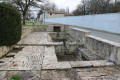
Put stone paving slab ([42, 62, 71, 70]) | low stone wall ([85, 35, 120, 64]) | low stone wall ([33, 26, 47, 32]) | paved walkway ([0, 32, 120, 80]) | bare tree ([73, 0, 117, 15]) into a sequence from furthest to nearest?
1. bare tree ([73, 0, 117, 15])
2. low stone wall ([33, 26, 47, 32])
3. low stone wall ([85, 35, 120, 64])
4. stone paving slab ([42, 62, 71, 70])
5. paved walkway ([0, 32, 120, 80])

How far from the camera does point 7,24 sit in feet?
15.1

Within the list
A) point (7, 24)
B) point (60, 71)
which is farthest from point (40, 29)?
point (60, 71)

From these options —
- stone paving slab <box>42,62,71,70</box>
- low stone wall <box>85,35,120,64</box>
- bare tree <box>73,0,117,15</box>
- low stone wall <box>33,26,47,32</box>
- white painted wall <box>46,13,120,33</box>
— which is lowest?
stone paving slab <box>42,62,71,70</box>

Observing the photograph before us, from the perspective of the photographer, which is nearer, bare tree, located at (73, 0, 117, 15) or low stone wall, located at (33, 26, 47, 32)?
low stone wall, located at (33, 26, 47, 32)

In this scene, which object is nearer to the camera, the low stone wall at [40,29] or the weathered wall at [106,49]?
the weathered wall at [106,49]

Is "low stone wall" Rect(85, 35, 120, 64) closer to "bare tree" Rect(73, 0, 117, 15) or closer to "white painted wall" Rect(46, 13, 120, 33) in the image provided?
"white painted wall" Rect(46, 13, 120, 33)

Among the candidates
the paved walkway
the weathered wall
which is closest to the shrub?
the paved walkway

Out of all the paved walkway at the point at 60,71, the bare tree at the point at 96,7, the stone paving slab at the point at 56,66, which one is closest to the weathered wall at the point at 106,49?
the paved walkway at the point at 60,71

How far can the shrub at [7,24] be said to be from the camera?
449 cm

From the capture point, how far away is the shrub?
4488 mm

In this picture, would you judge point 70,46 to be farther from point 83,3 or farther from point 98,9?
point 83,3

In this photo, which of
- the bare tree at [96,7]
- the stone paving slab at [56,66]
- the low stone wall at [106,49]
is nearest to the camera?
the stone paving slab at [56,66]

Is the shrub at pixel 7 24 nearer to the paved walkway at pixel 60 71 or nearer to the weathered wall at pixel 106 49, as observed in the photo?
the paved walkway at pixel 60 71

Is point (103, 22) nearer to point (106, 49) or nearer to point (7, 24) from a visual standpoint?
point (106, 49)
